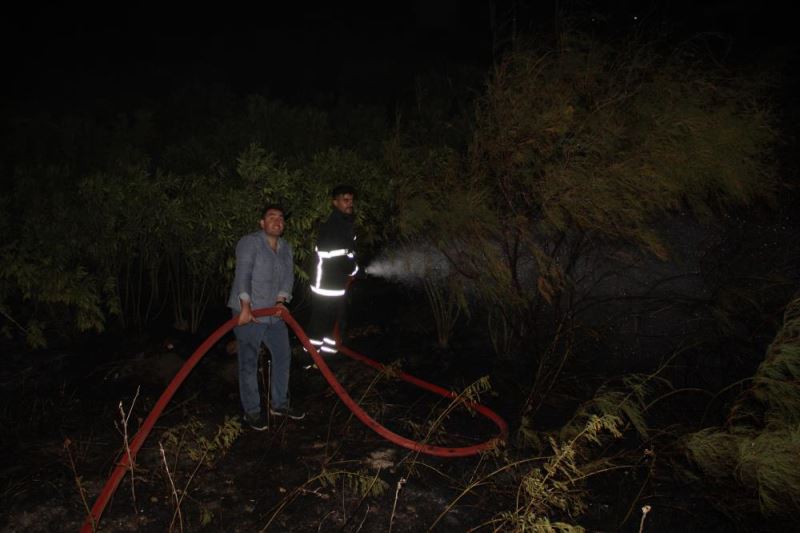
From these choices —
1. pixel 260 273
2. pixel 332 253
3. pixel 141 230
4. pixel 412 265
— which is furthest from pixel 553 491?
pixel 141 230

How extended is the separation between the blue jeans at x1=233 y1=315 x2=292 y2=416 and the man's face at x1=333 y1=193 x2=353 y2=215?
1.54m

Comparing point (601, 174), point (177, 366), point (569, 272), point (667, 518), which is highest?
point (601, 174)

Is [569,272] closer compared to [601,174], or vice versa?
[601,174]

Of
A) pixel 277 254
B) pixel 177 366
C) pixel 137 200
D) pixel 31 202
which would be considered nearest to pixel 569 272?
pixel 277 254

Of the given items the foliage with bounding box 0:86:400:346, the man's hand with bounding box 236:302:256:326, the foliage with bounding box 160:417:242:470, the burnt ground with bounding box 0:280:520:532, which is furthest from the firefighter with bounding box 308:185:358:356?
the foliage with bounding box 160:417:242:470

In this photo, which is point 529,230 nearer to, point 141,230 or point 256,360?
point 256,360

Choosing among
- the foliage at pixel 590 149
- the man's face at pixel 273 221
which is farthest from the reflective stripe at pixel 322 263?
the man's face at pixel 273 221

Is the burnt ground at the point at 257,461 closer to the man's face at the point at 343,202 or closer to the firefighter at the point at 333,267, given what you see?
the firefighter at the point at 333,267

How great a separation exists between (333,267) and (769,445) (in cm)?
393

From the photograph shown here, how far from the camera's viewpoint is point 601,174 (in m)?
4.83

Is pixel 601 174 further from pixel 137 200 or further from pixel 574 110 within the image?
pixel 137 200

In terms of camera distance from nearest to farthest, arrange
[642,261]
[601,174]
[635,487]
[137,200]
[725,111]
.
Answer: [635,487]
[601,174]
[725,111]
[137,200]
[642,261]

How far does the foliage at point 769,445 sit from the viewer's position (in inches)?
119

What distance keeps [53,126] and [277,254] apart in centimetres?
1036
